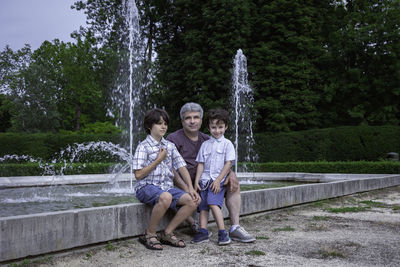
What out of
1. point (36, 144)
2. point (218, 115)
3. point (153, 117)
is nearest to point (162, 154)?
point (153, 117)

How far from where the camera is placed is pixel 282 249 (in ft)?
12.6

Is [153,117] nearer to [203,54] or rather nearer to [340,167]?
[340,167]

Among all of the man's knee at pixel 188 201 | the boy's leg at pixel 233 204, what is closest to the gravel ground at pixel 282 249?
the boy's leg at pixel 233 204

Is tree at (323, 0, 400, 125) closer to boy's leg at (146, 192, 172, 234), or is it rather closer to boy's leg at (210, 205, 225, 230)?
boy's leg at (210, 205, 225, 230)

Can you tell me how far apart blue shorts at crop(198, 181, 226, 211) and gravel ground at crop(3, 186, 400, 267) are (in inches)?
14.6

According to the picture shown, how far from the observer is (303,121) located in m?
19.7

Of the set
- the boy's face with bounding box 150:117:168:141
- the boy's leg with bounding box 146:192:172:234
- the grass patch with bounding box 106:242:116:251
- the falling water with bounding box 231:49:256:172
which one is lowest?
the grass patch with bounding box 106:242:116:251

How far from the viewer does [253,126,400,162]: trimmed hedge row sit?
663 inches

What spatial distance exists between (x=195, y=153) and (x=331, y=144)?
45.7 ft

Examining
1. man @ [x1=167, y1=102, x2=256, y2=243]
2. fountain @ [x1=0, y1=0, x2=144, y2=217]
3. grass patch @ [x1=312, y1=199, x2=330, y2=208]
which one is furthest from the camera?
fountain @ [x1=0, y1=0, x2=144, y2=217]

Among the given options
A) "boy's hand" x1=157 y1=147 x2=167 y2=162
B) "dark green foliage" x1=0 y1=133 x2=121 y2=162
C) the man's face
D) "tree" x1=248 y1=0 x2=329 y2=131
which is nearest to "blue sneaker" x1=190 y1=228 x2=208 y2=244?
"boy's hand" x1=157 y1=147 x2=167 y2=162

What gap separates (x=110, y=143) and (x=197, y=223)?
43.6 ft

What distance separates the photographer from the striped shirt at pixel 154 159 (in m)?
4.01

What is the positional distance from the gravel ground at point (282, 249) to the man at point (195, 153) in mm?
140
